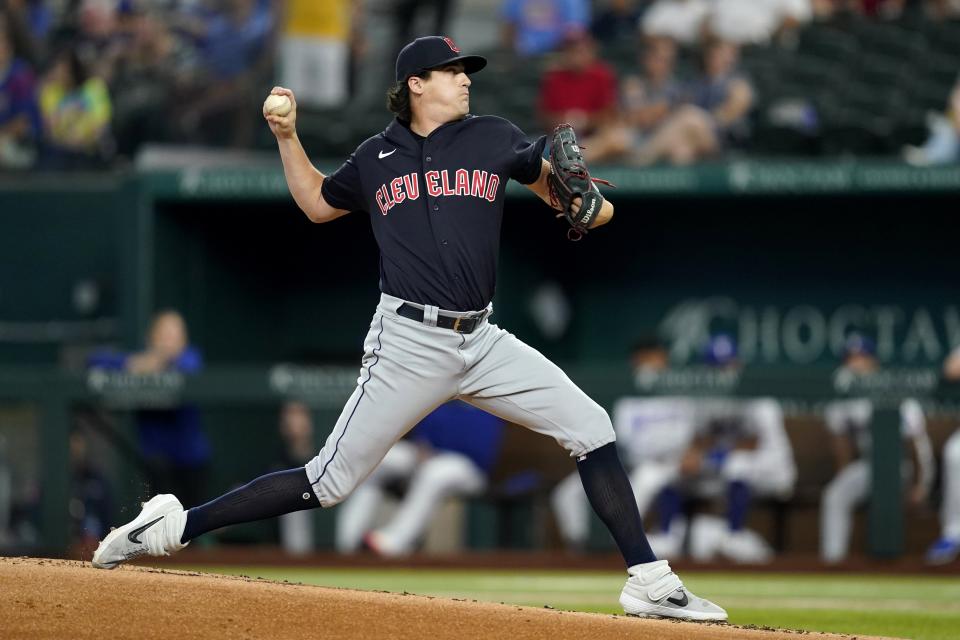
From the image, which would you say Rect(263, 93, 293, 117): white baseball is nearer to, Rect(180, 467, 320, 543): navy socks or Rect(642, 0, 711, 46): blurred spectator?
Rect(180, 467, 320, 543): navy socks

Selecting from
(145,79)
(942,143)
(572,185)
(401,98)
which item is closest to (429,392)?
(572,185)

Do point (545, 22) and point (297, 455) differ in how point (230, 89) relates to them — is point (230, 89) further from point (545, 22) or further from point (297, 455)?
point (297, 455)

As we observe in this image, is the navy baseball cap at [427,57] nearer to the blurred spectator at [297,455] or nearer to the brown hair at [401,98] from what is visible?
the brown hair at [401,98]

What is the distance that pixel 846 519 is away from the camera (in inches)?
354

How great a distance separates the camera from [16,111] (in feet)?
39.8

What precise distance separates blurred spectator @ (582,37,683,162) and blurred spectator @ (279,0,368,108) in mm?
2103

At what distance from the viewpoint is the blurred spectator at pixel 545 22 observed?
12.5 meters

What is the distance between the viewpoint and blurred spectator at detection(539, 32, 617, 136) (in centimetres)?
1080

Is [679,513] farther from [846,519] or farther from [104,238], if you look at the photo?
[104,238]

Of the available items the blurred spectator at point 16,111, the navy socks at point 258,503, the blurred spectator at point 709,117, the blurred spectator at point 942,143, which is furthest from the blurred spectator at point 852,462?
the blurred spectator at point 16,111

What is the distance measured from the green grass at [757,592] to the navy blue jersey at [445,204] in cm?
187

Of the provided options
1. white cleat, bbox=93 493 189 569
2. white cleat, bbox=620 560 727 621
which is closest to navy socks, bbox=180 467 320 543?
white cleat, bbox=93 493 189 569

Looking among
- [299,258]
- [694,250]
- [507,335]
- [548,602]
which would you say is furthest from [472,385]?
[299,258]

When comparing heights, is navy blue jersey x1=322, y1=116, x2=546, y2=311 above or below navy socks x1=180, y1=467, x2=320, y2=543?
above
